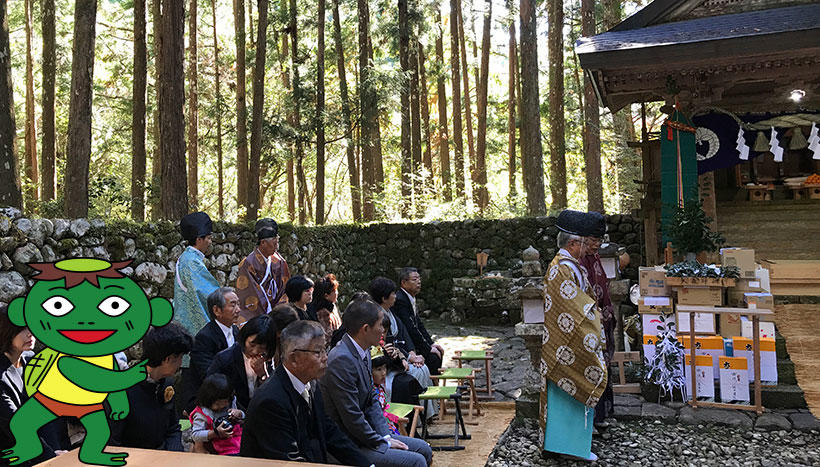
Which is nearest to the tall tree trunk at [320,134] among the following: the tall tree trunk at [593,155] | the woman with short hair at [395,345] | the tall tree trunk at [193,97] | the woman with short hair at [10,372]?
the tall tree trunk at [193,97]

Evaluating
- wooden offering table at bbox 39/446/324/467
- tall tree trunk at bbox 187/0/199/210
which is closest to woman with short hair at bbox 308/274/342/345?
wooden offering table at bbox 39/446/324/467

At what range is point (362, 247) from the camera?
13703 millimetres

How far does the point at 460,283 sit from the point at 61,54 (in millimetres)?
12171

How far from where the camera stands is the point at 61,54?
16484 mm

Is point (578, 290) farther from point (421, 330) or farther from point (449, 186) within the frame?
point (449, 186)

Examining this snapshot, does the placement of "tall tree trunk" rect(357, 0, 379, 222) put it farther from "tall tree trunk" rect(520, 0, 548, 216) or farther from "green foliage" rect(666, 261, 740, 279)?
"green foliage" rect(666, 261, 740, 279)

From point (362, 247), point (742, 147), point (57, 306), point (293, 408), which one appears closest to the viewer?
point (57, 306)

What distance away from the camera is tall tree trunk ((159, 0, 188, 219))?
8.04m

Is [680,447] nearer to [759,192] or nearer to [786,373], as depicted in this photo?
[786,373]

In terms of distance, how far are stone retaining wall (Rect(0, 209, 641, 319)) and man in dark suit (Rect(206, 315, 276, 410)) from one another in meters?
1.99

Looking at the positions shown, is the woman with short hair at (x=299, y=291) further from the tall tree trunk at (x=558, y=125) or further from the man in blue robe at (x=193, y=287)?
the tall tree trunk at (x=558, y=125)

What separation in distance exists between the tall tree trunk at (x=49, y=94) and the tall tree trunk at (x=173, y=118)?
4.48 m

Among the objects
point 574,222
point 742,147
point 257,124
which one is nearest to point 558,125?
point 742,147

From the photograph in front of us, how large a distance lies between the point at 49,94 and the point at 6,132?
7.84 metres
